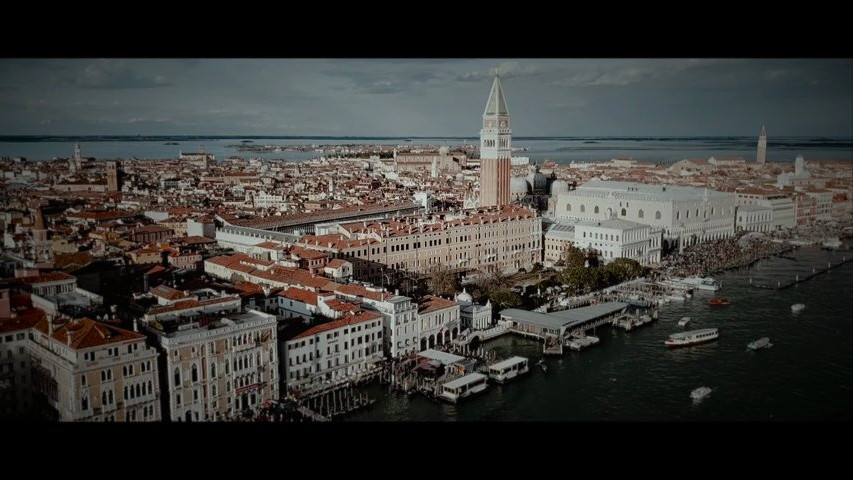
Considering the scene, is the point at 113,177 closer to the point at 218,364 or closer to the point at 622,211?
the point at 218,364

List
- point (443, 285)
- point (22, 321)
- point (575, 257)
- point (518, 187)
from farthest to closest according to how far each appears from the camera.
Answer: point (518, 187) < point (575, 257) < point (443, 285) < point (22, 321)

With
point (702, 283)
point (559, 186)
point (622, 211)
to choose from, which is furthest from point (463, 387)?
point (559, 186)

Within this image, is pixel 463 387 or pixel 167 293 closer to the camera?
pixel 463 387

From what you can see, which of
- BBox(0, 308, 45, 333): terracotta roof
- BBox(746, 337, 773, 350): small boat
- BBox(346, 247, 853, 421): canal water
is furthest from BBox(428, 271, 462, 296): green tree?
BBox(0, 308, 45, 333): terracotta roof

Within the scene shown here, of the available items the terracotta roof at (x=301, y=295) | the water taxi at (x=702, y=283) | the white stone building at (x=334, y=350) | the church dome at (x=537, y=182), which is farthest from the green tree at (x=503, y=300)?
the church dome at (x=537, y=182)

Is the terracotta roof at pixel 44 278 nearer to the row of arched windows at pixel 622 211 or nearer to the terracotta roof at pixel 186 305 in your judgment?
the terracotta roof at pixel 186 305
